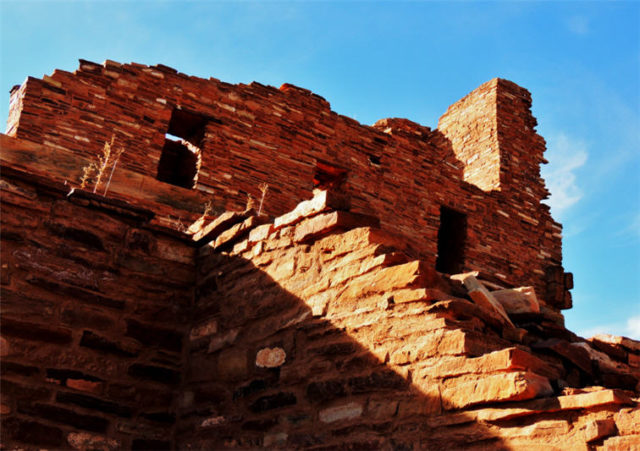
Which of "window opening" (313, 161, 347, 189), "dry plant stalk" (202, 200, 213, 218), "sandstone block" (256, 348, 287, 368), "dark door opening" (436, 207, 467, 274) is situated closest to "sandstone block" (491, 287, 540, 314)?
"sandstone block" (256, 348, 287, 368)

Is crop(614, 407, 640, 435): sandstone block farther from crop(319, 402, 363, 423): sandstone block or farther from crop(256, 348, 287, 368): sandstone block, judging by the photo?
crop(256, 348, 287, 368): sandstone block

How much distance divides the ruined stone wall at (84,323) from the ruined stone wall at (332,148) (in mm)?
3671

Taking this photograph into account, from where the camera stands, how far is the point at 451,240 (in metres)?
11.5

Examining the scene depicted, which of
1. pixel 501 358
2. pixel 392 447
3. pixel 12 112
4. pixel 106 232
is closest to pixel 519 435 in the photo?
pixel 501 358

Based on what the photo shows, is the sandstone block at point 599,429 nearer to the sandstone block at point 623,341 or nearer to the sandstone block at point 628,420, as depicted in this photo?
the sandstone block at point 628,420

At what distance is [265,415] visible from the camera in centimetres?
404

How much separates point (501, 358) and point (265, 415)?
5.08ft

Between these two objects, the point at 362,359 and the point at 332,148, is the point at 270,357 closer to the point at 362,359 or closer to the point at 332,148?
the point at 362,359

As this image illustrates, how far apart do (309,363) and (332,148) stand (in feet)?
21.7

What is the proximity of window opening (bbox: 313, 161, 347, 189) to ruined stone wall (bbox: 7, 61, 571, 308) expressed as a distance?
0.04 meters

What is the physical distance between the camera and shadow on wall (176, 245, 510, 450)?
11.0ft

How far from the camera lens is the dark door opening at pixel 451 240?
1121 cm

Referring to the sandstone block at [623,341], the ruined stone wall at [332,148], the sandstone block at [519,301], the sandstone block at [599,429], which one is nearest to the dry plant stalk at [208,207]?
the ruined stone wall at [332,148]

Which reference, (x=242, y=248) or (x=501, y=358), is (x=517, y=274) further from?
(x=501, y=358)
